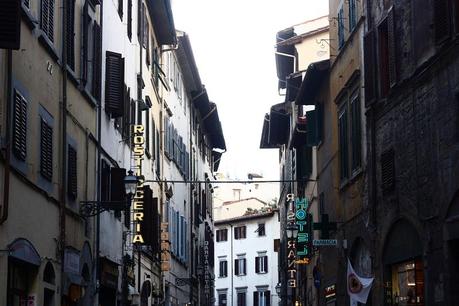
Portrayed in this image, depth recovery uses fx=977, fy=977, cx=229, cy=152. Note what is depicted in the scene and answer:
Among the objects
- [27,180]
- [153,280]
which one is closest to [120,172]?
[27,180]

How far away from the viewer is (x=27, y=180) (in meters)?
14.6

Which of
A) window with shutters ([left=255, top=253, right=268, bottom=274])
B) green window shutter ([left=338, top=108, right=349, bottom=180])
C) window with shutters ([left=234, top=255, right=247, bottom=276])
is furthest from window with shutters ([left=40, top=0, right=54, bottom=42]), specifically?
window with shutters ([left=234, top=255, right=247, bottom=276])

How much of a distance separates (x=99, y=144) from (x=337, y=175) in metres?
7.79

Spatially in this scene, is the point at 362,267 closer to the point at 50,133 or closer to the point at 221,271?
the point at 50,133

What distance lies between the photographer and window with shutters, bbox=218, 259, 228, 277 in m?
85.4

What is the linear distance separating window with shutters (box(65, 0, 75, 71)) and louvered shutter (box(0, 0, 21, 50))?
18.2ft

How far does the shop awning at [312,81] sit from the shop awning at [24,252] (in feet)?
48.7

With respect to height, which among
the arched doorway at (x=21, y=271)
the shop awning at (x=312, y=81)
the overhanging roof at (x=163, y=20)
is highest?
the overhanging roof at (x=163, y=20)

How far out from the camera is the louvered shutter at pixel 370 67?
21.4 metres

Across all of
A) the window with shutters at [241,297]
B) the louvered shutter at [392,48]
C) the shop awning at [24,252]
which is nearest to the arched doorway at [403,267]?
the louvered shutter at [392,48]

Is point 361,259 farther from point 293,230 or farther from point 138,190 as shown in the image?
point 293,230

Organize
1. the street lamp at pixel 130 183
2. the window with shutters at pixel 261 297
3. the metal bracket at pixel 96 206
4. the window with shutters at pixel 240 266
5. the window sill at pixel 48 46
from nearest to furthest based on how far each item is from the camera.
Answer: the window sill at pixel 48 46 < the metal bracket at pixel 96 206 < the street lamp at pixel 130 183 < the window with shutters at pixel 261 297 < the window with shutters at pixel 240 266

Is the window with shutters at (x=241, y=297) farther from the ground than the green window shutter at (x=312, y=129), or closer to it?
closer to it

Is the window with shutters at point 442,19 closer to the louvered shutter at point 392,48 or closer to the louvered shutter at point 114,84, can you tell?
the louvered shutter at point 392,48
